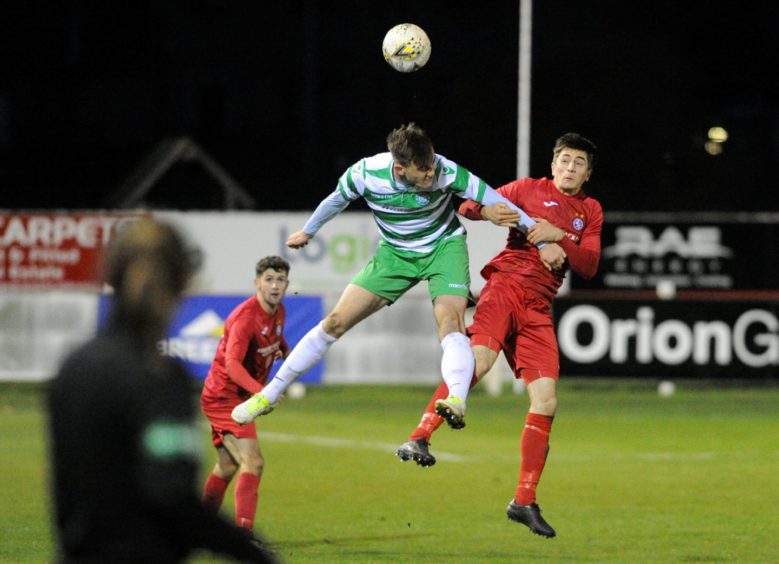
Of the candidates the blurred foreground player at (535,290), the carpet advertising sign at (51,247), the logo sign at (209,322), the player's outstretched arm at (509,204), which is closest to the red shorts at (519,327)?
the blurred foreground player at (535,290)

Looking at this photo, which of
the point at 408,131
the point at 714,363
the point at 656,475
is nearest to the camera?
the point at 408,131

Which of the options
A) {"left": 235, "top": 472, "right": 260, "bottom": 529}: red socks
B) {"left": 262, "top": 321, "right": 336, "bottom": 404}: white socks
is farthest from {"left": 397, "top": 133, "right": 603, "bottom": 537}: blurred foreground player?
{"left": 235, "top": 472, "right": 260, "bottom": 529}: red socks

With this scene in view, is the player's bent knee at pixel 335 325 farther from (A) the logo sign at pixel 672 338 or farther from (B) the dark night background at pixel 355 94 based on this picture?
(B) the dark night background at pixel 355 94

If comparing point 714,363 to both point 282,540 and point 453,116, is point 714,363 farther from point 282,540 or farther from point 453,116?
point 453,116

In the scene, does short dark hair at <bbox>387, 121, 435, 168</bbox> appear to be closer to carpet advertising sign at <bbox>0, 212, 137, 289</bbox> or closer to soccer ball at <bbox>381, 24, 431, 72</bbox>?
soccer ball at <bbox>381, 24, 431, 72</bbox>

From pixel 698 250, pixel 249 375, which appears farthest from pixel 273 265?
pixel 698 250

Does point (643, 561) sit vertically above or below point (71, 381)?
below

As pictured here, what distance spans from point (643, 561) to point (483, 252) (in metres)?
14.4

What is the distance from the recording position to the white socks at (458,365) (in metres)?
8.87

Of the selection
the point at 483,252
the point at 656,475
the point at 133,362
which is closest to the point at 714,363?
the point at 483,252

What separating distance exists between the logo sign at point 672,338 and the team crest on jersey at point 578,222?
12454 mm

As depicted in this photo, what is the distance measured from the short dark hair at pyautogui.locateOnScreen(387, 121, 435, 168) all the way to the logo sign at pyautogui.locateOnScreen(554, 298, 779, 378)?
1313 cm

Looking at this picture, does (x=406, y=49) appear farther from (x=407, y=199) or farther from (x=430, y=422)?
(x=430, y=422)

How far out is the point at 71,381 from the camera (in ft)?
11.3
